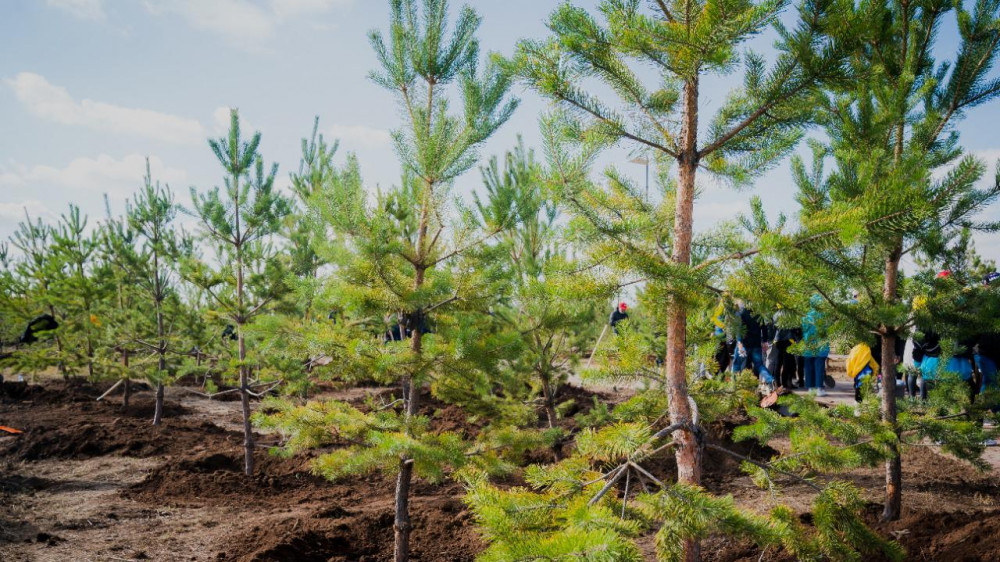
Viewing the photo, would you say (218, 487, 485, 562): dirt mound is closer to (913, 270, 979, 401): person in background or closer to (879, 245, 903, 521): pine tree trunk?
(879, 245, 903, 521): pine tree trunk

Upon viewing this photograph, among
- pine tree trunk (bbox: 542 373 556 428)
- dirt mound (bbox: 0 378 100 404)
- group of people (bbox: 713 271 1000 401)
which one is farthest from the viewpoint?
dirt mound (bbox: 0 378 100 404)

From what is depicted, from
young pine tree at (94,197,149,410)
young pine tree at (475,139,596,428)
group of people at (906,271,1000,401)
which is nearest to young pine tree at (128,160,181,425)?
young pine tree at (94,197,149,410)

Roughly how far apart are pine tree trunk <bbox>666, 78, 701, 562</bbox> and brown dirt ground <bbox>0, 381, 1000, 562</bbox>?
1.96 feet

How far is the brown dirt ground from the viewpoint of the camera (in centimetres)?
459

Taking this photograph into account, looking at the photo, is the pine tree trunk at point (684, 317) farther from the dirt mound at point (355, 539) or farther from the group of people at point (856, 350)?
the dirt mound at point (355, 539)

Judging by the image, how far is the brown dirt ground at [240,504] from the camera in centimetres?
459

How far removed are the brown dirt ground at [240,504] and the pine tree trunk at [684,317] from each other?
0.60m

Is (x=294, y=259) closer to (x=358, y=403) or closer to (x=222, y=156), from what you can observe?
(x=222, y=156)

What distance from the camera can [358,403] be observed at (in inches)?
457

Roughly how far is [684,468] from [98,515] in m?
5.79

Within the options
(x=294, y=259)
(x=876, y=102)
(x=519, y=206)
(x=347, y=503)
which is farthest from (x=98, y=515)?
(x=876, y=102)

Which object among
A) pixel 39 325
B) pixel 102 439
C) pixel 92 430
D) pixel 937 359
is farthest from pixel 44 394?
pixel 937 359

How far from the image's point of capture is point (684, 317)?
2.75 m

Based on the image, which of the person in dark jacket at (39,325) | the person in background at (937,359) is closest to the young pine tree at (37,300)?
the person in dark jacket at (39,325)
